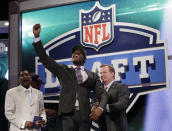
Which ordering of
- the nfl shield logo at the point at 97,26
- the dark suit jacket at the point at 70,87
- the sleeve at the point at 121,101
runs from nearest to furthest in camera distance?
the dark suit jacket at the point at 70,87 < the sleeve at the point at 121,101 < the nfl shield logo at the point at 97,26

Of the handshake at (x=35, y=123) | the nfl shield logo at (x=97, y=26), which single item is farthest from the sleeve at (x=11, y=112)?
the nfl shield logo at (x=97, y=26)

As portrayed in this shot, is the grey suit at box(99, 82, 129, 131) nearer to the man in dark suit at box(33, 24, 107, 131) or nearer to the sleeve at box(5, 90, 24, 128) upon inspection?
the man in dark suit at box(33, 24, 107, 131)

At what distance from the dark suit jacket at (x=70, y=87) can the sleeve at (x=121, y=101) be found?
0.26m

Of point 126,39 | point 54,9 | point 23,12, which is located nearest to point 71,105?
point 126,39

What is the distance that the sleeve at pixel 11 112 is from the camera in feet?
12.9

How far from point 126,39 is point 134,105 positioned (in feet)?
3.30

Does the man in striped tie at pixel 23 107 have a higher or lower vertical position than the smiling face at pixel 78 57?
lower

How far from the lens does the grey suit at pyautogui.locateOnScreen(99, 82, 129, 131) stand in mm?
3816

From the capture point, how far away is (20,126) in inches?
154

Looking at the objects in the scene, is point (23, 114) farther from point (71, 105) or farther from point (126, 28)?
point (126, 28)

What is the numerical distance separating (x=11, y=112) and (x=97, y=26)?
1.92 meters

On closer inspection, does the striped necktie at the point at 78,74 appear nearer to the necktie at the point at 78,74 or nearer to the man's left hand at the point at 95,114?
the necktie at the point at 78,74

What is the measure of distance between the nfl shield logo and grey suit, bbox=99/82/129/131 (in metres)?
1.05

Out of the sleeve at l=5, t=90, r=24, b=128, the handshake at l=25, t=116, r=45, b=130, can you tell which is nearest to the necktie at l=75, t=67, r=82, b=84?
the handshake at l=25, t=116, r=45, b=130
